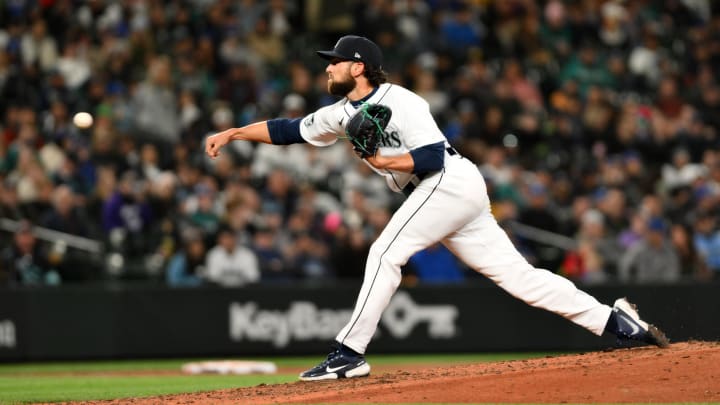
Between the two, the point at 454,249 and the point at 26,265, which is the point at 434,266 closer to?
the point at 26,265

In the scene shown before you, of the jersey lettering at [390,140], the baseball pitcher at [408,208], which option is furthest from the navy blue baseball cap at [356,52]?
the jersey lettering at [390,140]

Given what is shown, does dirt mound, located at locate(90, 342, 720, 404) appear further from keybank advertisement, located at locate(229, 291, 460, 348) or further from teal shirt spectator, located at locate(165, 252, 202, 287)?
teal shirt spectator, located at locate(165, 252, 202, 287)

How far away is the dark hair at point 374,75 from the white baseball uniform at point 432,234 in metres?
0.07

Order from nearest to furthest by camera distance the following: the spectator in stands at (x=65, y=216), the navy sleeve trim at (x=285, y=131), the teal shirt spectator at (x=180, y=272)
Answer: the navy sleeve trim at (x=285, y=131) → the spectator in stands at (x=65, y=216) → the teal shirt spectator at (x=180, y=272)

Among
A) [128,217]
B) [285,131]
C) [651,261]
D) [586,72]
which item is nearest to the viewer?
Result: [285,131]

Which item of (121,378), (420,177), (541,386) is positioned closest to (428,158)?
(420,177)

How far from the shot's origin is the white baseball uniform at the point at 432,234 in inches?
285

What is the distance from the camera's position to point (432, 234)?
287 inches

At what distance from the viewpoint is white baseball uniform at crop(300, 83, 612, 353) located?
7.25 metres

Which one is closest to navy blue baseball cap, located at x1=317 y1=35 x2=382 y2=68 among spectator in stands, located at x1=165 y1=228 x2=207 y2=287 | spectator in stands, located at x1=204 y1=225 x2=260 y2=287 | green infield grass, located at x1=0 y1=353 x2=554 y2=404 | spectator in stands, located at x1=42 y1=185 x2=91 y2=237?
green infield grass, located at x1=0 y1=353 x2=554 y2=404

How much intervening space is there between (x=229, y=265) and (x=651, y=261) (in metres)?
5.01

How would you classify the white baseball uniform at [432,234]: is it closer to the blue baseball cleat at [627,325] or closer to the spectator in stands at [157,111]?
the blue baseball cleat at [627,325]

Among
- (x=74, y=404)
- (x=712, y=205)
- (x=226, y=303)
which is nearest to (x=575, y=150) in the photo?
(x=712, y=205)

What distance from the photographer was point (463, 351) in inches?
568
